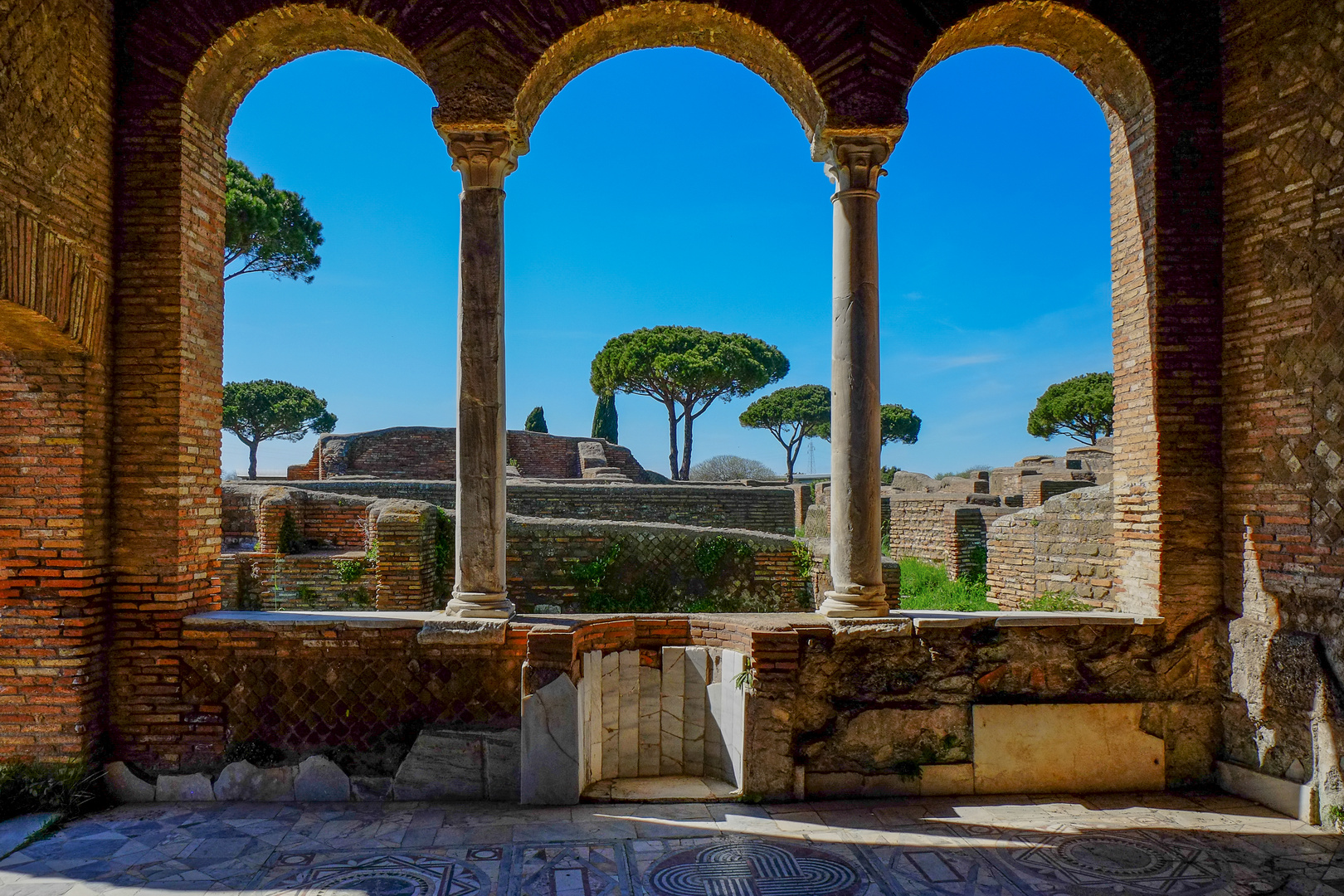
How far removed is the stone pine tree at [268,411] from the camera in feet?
136

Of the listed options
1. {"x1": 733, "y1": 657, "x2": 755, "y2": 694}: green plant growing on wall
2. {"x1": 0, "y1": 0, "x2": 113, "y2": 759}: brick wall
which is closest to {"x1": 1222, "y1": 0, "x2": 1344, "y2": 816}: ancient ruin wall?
{"x1": 733, "y1": 657, "x2": 755, "y2": 694}: green plant growing on wall

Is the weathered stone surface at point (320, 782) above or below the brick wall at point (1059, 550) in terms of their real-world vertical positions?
below

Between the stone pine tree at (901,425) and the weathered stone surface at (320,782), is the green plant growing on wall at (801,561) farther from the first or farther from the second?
the stone pine tree at (901,425)

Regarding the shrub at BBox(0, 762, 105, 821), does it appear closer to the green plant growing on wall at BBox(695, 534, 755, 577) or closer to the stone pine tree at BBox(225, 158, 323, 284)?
the green plant growing on wall at BBox(695, 534, 755, 577)

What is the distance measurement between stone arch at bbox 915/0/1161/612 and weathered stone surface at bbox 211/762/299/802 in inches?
231

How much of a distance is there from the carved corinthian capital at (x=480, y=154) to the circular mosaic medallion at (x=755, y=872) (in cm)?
435

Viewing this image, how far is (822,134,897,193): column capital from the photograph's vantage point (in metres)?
5.32

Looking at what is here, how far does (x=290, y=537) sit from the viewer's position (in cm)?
1116

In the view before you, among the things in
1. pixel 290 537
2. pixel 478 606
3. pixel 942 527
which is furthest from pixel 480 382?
pixel 942 527

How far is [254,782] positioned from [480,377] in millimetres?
2962

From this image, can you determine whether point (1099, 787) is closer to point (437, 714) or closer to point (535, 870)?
point (535, 870)

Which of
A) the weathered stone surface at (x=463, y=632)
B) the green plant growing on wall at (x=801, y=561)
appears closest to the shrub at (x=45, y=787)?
the weathered stone surface at (x=463, y=632)

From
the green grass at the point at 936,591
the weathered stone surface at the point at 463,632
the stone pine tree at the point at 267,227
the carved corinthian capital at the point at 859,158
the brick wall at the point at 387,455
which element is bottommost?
the green grass at the point at 936,591

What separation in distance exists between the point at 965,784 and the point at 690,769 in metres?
1.79
